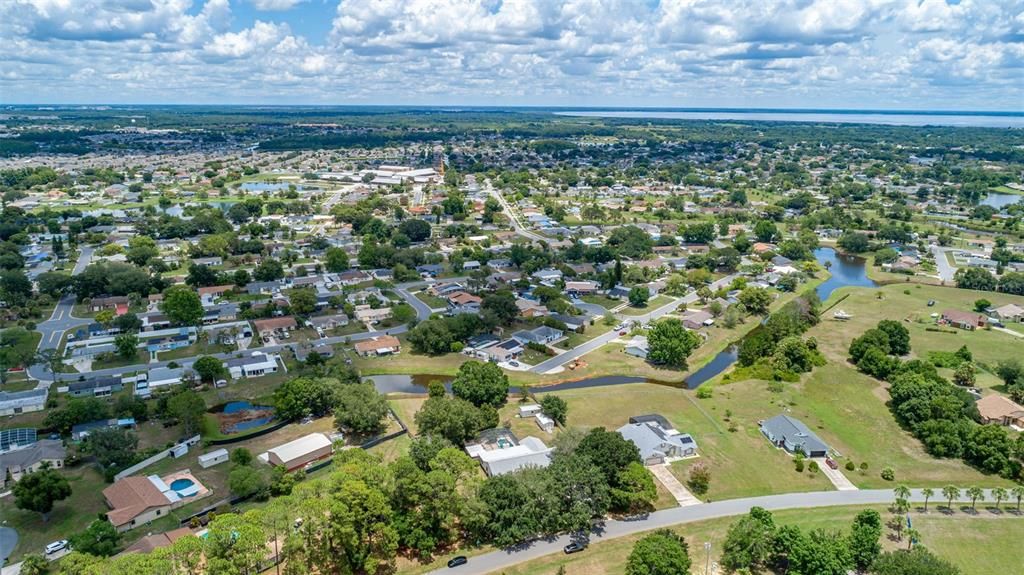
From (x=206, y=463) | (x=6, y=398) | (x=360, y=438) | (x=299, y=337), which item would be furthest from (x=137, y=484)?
(x=299, y=337)

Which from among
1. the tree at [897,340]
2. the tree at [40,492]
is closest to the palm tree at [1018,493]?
the tree at [897,340]

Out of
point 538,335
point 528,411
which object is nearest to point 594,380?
point 538,335

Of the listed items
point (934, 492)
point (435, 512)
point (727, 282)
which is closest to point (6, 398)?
point (435, 512)

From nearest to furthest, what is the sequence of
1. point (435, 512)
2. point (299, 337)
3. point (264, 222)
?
point (435, 512) → point (299, 337) → point (264, 222)

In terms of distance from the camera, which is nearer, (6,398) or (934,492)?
A: (934,492)

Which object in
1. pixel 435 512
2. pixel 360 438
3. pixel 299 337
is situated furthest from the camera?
pixel 299 337

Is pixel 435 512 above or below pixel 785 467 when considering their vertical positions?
above

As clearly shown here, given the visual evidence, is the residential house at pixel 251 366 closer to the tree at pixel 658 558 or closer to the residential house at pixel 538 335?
the residential house at pixel 538 335

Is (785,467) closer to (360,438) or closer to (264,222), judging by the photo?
(360,438)
